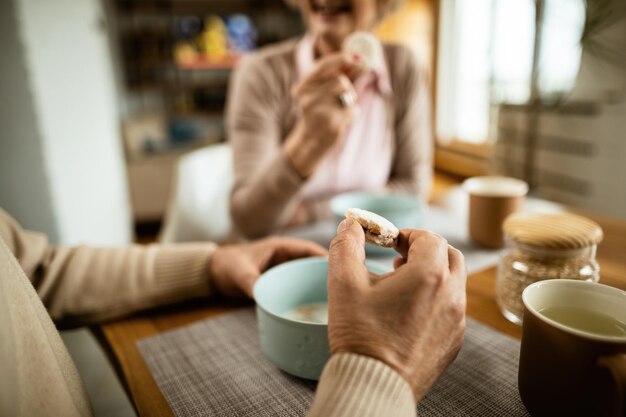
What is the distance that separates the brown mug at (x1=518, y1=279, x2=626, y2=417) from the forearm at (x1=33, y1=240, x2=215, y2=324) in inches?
19.2

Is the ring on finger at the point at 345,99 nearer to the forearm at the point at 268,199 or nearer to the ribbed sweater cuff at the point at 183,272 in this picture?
the forearm at the point at 268,199

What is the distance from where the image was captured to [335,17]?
1175 mm

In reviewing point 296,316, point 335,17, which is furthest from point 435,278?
point 335,17

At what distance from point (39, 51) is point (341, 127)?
5.16 feet

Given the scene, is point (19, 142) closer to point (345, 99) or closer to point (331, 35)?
point (331, 35)

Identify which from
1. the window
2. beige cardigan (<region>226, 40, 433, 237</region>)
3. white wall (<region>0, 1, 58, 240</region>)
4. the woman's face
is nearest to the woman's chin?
the woman's face

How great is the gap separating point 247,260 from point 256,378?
0.76 ft

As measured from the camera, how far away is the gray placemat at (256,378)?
0.47 m

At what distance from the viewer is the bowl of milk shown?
0.49 meters

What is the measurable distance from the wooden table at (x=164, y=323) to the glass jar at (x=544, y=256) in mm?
34

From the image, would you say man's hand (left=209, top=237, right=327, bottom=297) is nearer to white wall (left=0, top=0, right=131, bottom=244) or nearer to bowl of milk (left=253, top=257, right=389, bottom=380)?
bowl of milk (left=253, top=257, right=389, bottom=380)

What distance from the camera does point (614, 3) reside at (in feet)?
6.72

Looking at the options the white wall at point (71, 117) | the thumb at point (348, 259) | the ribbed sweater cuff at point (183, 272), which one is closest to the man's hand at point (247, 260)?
the ribbed sweater cuff at point (183, 272)

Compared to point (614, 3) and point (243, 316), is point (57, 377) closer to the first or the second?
point (243, 316)
